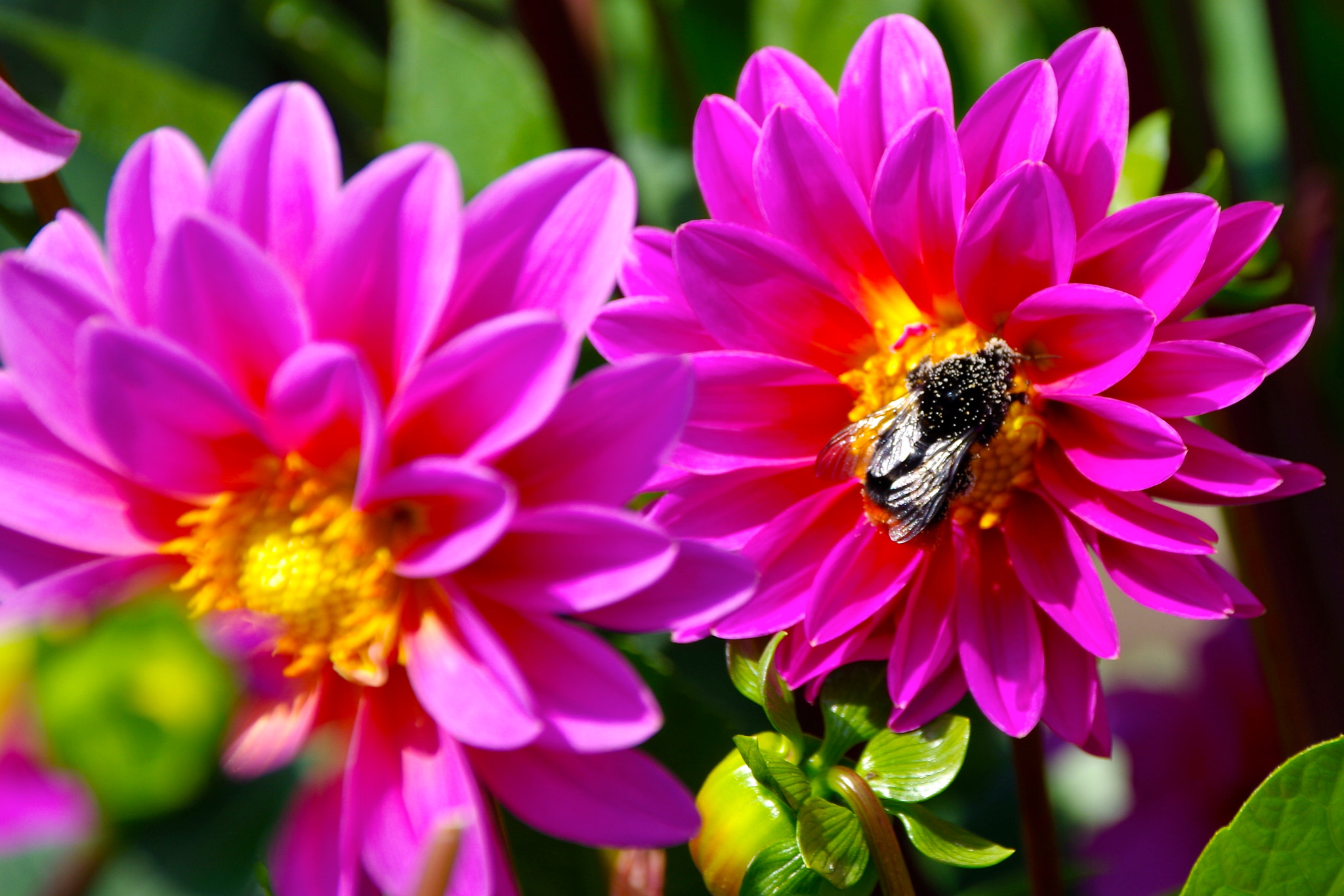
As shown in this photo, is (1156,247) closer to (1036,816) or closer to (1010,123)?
(1010,123)

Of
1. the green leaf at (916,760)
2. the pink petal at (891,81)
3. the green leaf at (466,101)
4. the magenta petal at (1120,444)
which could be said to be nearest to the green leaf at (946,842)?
the green leaf at (916,760)

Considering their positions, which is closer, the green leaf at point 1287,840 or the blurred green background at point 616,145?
the blurred green background at point 616,145

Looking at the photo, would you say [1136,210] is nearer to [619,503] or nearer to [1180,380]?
[1180,380]

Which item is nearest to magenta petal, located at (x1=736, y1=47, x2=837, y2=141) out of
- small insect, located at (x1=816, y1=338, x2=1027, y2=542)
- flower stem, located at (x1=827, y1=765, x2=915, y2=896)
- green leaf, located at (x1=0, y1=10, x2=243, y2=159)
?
small insect, located at (x1=816, y1=338, x2=1027, y2=542)

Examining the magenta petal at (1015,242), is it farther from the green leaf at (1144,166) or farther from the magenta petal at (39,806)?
the magenta petal at (39,806)

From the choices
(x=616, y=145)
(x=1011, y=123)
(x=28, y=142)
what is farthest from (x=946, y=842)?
(x=616, y=145)

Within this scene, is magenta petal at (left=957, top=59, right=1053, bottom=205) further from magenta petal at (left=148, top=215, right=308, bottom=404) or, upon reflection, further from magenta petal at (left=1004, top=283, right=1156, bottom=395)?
magenta petal at (left=148, top=215, right=308, bottom=404)
